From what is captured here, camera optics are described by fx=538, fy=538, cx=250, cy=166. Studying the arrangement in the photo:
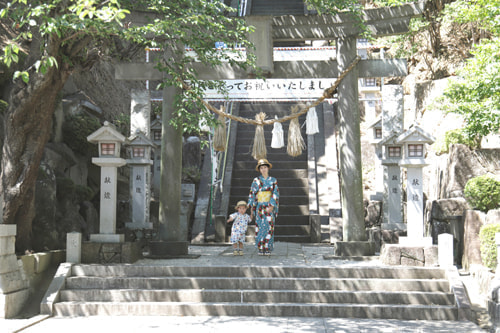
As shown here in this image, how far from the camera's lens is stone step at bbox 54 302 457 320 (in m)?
7.18

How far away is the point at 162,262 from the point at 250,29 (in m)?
4.10

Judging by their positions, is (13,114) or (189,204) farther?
(189,204)

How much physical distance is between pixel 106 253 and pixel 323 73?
201 inches

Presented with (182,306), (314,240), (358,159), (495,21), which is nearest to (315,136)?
(314,240)

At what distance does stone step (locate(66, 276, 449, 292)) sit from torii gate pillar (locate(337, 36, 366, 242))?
1.93 meters

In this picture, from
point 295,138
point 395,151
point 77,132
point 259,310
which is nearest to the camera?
point 259,310

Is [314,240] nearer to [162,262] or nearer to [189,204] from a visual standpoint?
[189,204]

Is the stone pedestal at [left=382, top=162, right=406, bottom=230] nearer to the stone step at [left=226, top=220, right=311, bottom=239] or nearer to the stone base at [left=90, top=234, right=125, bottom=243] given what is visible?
the stone step at [left=226, top=220, right=311, bottom=239]

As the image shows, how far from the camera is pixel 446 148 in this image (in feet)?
42.8

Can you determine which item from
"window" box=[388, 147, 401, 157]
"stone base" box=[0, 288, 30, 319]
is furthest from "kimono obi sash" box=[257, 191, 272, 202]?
"stone base" box=[0, 288, 30, 319]

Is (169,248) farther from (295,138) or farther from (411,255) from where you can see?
(295,138)

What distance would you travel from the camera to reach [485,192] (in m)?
9.56

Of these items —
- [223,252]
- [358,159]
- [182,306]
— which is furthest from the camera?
[223,252]

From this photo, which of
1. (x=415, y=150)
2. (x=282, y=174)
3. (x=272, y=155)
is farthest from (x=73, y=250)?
(x=272, y=155)
